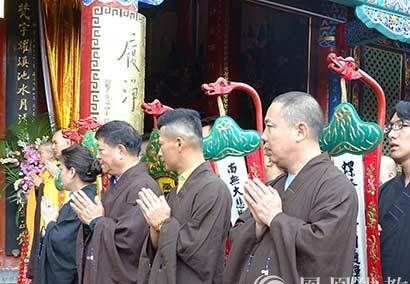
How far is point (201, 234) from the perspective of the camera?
10.8 ft

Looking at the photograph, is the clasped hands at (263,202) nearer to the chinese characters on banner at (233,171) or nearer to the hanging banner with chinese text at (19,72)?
the chinese characters on banner at (233,171)

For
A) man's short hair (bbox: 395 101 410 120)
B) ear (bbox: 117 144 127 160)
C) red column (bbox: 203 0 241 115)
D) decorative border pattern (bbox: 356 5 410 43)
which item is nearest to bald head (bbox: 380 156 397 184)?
man's short hair (bbox: 395 101 410 120)

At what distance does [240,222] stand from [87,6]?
2837 millimetres

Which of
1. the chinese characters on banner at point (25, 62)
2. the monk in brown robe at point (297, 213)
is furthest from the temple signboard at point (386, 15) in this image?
the monk in brown robe at point (297, 213)

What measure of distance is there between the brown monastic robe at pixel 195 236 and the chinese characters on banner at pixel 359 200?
616 millimetres

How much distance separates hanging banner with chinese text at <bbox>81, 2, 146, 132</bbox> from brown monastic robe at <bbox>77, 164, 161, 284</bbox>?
5.05ft

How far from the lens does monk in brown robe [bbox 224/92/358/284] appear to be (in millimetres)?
2727

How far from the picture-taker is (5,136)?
7.04 m

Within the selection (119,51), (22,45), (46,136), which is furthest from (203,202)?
(22,45)

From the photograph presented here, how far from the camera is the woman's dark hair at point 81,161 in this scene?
14.3ft

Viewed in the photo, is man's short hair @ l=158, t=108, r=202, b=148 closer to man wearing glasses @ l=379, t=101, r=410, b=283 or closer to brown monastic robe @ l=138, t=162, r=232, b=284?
brown monastic robe @ l=138, t=162, r=232, b=284

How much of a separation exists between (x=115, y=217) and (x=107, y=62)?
1811 millimetres

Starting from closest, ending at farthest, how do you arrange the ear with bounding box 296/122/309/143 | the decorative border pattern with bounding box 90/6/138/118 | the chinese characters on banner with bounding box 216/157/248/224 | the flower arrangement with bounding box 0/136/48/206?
the ear with bounding box 296/122/309/143, the chinese characters on banner with bounding box 216/157/248/224, the decorative border pattern with bounding box 90/6/138/118, the flower arrangement with bounding box 0/136/48/206

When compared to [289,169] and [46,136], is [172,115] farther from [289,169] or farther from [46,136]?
[46,136]
